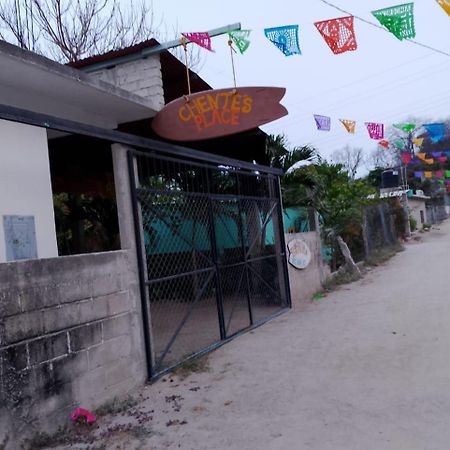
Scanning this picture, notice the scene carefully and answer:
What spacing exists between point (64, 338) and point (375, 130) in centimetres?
1264

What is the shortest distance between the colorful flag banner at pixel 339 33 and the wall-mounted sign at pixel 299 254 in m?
3.68

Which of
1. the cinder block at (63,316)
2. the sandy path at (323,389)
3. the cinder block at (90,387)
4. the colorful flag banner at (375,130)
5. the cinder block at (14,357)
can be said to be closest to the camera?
the cinder block at (14,357)

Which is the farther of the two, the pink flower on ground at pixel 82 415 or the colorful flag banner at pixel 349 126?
the colorful flag banner at pixel 349 126

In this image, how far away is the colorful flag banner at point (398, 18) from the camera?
7.51m

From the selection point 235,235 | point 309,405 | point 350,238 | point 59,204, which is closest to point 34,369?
point 309,405

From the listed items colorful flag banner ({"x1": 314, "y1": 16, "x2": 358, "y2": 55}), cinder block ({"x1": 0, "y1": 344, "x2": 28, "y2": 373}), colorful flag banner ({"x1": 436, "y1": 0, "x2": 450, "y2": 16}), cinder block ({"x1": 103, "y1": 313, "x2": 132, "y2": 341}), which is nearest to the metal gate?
cinder block ({"x1": 103, "y1": 313, "x2": 132, "y2": 341})

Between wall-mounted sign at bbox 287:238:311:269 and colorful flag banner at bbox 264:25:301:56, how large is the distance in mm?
3591

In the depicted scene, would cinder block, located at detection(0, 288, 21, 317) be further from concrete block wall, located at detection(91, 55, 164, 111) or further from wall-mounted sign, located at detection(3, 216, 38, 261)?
concrete block wall, located at detection(91, 55, 164, 111)

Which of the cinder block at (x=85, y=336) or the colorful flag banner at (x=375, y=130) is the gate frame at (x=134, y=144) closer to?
the cinder block at (x=85, y=336)

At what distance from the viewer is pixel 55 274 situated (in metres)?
4.07

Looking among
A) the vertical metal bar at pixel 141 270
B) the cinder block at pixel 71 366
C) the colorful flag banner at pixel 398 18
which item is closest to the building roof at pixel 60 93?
the vertical metal bar at pixel 141 270

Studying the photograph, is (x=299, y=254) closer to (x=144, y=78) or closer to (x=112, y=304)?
(x=144, y=78)

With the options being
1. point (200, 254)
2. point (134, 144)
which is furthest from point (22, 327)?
point (200, 254)

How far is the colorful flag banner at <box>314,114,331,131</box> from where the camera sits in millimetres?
13029
